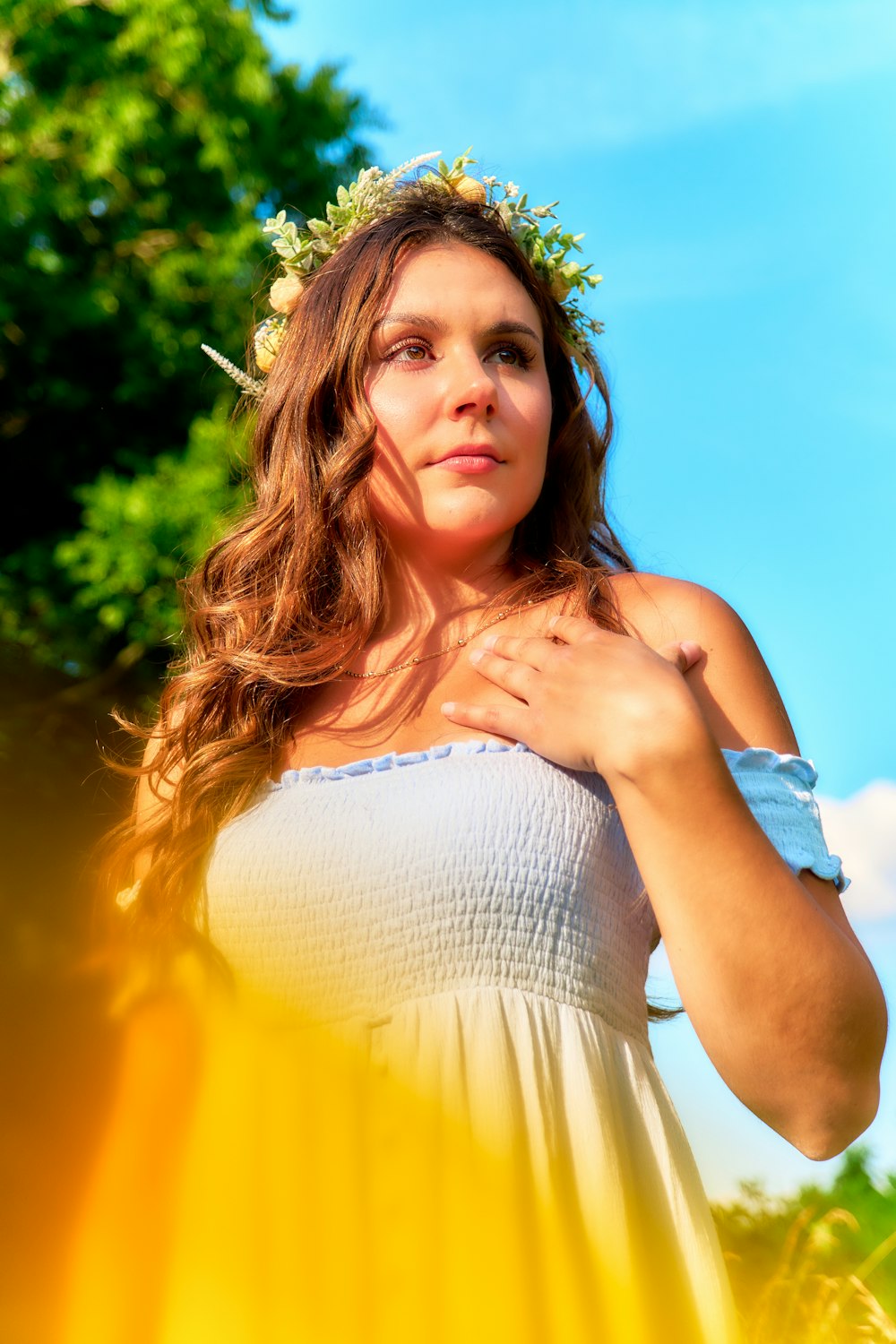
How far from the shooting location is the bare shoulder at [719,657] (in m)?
1.79

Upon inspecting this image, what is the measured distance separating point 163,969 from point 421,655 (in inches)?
25.1

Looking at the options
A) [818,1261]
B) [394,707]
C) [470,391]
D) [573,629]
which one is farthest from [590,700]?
[818,1261]

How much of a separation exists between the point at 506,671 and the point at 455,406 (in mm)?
445

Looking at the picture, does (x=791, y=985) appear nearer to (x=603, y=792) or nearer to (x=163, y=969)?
(x=603, y=792)

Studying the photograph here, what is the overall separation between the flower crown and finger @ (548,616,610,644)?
0.86 meters

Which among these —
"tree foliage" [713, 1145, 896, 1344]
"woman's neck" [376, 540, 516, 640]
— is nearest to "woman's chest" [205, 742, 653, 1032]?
"woman's neck" [376, 540, 516, 640]

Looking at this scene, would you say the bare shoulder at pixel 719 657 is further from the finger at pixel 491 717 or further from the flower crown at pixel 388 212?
the flower crown at pixel 388 212

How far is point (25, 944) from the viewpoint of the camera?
436 cm

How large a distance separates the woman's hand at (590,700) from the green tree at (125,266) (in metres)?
6.14

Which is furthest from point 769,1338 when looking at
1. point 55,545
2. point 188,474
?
point 55,545

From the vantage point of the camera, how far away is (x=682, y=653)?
5.89 ft

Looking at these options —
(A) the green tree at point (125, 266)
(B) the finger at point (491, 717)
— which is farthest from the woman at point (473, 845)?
(A) the green tree at point (125, 266)

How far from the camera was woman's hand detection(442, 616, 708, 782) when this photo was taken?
1.58m

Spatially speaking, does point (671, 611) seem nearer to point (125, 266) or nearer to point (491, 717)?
point (491, 717)
